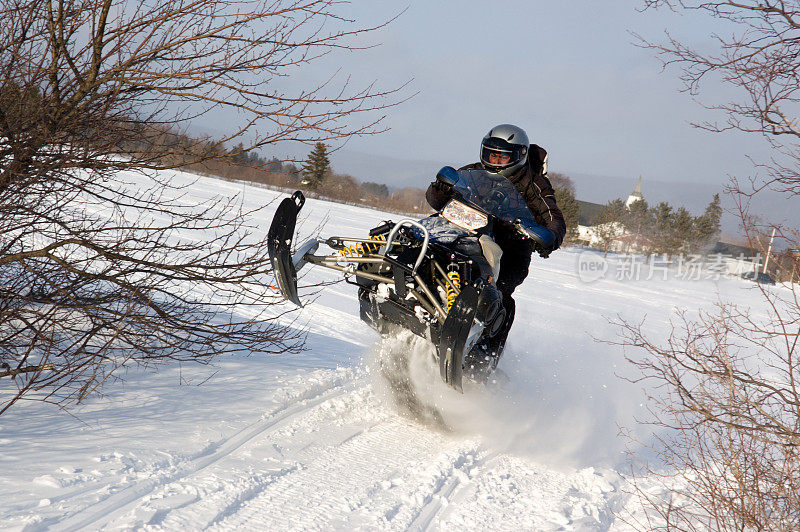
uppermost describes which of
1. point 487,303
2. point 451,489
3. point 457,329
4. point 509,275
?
point 509,275

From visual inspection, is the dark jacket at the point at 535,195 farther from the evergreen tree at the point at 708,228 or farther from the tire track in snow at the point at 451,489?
the evergreen tree at the point at 708,228

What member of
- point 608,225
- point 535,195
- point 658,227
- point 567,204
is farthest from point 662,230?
point 535,195

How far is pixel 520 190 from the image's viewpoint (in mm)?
5531

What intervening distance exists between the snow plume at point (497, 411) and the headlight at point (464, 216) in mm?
1212

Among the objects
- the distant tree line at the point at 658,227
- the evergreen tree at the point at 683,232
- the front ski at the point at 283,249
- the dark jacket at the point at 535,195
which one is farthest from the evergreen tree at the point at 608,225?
the front ski at the point at 283,249

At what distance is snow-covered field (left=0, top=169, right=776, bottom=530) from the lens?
3.42 meters

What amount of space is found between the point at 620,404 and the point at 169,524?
5.68 meters

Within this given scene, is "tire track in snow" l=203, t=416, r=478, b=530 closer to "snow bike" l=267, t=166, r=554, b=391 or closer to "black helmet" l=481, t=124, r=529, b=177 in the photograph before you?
"snow bike" l=267, t=166, r=554, b=391

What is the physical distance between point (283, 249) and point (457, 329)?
142 cm

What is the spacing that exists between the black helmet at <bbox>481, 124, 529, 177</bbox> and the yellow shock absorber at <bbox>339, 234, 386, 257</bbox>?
1.56 metres

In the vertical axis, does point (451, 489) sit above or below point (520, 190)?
below

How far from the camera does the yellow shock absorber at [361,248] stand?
4.46 m

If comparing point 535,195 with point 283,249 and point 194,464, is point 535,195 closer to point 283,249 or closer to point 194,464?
point 283,249

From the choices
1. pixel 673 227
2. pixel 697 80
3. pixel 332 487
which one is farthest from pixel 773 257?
pixel 673 227
